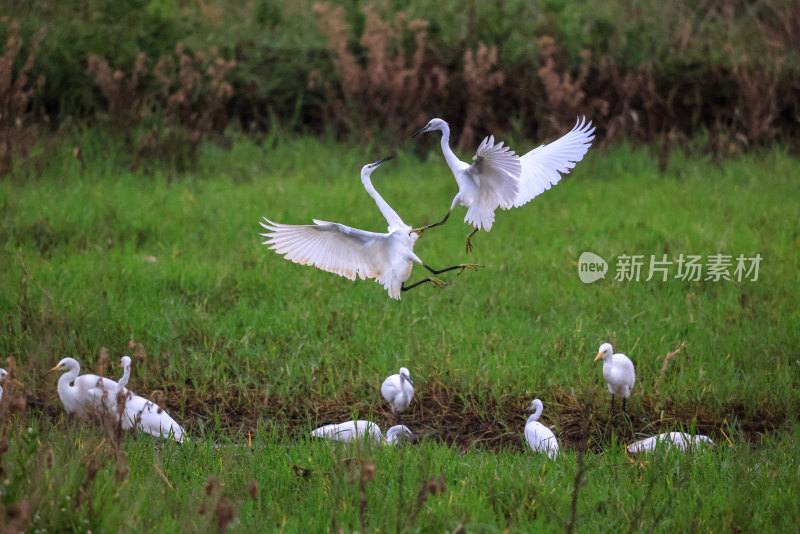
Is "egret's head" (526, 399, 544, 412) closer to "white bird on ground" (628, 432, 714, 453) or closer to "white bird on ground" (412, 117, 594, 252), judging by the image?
"white bird on ground" (628, 432, 714, 453)

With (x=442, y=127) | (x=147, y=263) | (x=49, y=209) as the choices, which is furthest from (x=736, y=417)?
(x=49, y=209)

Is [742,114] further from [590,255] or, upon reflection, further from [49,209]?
[49,209]

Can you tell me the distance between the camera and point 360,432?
4066mm

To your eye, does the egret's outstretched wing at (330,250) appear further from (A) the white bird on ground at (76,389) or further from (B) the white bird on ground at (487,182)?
(A) the white bird on ground at (76,389)

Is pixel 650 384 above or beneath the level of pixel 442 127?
beneath

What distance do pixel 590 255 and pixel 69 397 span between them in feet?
11.2

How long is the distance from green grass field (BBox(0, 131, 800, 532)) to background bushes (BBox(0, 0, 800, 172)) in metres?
0.72

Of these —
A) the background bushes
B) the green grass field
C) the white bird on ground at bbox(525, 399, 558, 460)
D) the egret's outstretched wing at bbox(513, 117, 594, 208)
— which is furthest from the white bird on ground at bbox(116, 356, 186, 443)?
the background bushes

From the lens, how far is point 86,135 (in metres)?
8.35

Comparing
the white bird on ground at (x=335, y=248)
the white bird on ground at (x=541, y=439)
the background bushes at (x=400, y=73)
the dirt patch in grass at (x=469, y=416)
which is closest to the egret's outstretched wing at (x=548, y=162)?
the white bird on ground at (x=335, y=248)

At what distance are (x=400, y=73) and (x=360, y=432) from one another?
548 cm

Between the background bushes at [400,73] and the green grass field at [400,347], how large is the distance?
2.35ft

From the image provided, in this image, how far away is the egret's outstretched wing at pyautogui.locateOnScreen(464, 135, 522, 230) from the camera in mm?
2434

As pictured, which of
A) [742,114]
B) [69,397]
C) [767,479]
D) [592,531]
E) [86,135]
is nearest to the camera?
[592,531]
